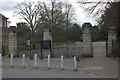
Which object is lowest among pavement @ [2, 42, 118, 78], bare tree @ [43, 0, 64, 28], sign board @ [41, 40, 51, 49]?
pavement @ [2, 42, 118, 78]

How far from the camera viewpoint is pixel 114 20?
25.5 metres

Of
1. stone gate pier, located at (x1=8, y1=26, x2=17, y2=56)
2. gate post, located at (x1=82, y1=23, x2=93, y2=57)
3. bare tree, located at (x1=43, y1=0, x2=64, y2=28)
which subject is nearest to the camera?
gate post, located at (x1=82, y1=23, x2=93, y2=57)

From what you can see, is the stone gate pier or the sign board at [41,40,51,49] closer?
the sign board at [41,40,51,49]

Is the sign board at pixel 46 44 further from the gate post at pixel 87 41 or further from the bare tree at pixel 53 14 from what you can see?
the bare tree at pixel 53 14

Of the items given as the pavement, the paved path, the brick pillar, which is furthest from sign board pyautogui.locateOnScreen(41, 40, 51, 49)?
the pavement

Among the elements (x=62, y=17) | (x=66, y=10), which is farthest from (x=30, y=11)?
(x=66, y=10)

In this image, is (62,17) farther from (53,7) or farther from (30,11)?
(30,11)

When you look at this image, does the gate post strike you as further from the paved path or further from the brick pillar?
the brick pillar

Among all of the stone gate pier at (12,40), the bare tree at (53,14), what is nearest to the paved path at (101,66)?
the stone gate pier at (12,40)

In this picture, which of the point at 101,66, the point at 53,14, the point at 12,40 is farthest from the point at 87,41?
the point at 53,14

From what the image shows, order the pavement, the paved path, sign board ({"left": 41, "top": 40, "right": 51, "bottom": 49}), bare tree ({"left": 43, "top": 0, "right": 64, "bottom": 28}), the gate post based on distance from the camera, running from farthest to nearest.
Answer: bare tree ({"left": 43, "top": 0, "right": 64, "bottom": 28}) < the gate post < sign board ({"left": 41, "top": 40, "right": 51, "bottom": 49}) < the paved path < the pavement

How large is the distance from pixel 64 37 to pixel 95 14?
1253 cm

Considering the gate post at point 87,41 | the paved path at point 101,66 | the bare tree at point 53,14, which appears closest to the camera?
the paved path at point 101,66

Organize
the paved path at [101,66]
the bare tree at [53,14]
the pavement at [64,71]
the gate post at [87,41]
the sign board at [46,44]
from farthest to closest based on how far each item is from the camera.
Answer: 1. the bare tree at [53,14]
2. the gate post at [87,41]
3. the sign board at [46,44]
4. the paved path at [101,66]
5. the pavement at [64,71]
